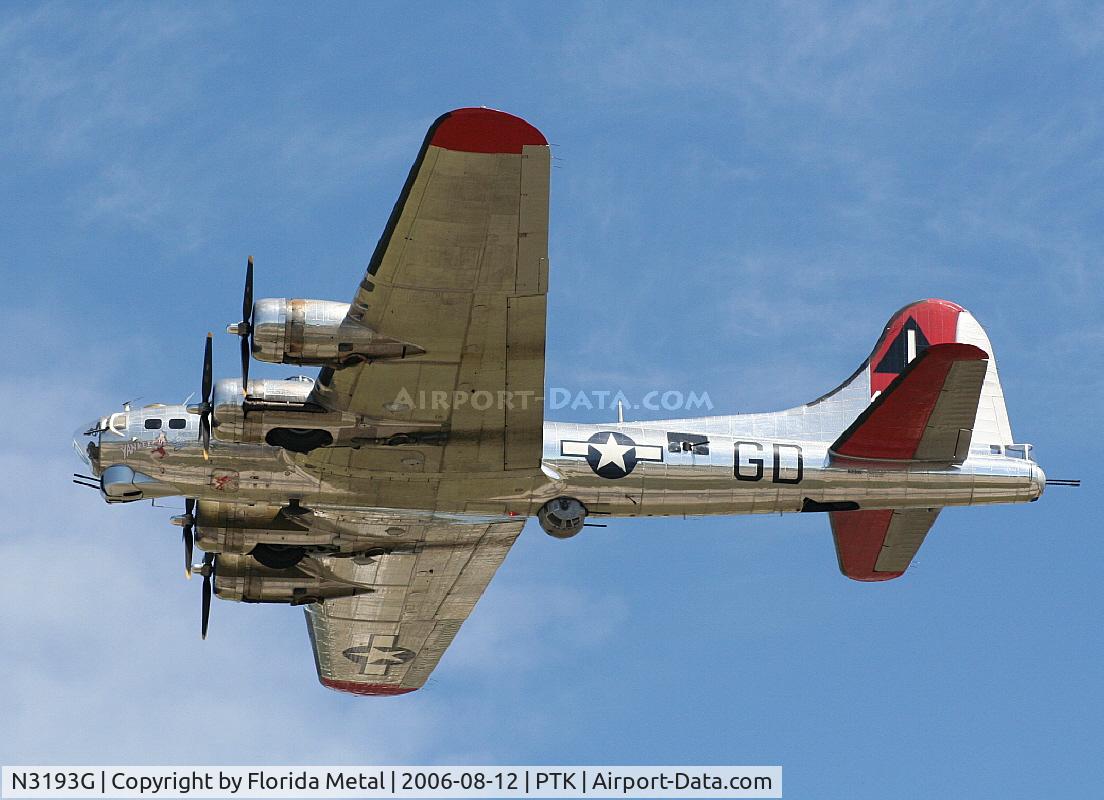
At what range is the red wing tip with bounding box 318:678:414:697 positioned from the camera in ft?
110

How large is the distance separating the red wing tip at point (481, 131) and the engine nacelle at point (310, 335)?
337cm

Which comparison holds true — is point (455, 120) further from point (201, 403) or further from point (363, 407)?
point (201, 403)

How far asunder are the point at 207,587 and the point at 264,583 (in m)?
1.09

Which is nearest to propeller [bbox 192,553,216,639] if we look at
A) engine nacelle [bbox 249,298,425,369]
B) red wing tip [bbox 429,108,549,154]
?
engine nacelle [bbox 249,298,425,369]

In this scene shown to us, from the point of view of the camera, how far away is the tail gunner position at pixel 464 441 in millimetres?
22125

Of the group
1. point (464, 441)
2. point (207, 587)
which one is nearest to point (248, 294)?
point (464, 441)

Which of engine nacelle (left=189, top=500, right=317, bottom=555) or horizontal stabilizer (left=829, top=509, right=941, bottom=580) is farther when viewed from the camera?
horizontal stabilizer (left=829, top=509, right=941, bottom=580)

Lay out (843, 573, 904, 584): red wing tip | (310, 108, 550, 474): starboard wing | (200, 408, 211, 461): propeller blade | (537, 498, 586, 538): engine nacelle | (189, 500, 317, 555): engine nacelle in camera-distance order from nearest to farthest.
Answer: (310, 108, 550, 474): starboard wing, (200, 408, 211, 461): propeller blade, (537, 498, 586, 538): engine nacelle, (189, 500, 317, 555): engine nacelle, (843, 573, 904, 584): red wing tip

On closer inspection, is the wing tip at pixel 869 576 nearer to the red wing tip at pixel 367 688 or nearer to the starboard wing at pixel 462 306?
the starboard wing at pixel 462 306

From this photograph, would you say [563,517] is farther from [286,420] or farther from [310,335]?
[310,335]

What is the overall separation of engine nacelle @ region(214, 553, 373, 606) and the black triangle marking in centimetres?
1165

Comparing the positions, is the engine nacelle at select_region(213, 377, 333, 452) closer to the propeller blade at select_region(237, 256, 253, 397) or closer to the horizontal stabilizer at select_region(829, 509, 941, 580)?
the propeller blade at select_region(237, 256, 253, 397)

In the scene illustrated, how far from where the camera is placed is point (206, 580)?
2897 centimetres

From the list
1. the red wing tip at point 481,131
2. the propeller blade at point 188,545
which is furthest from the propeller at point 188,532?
the red wing tip at point 481,131
